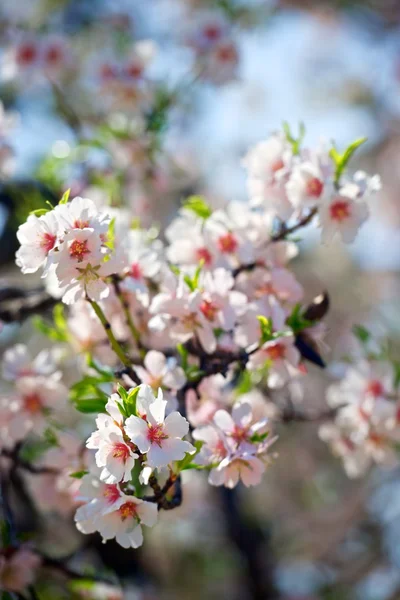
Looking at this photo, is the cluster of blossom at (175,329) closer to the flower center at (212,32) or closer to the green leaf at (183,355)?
the green leaf at (183,355)

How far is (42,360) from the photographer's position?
6.14 feet

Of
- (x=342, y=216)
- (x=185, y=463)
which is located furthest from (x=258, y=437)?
(x=342, y=216)

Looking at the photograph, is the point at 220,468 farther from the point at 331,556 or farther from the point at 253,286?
the point at 331,556

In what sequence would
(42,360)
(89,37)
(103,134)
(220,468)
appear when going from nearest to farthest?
(220,468) → (42,360) → (103,134) → (89,37)

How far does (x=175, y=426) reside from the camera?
117cm

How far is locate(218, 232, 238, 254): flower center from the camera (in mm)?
1733

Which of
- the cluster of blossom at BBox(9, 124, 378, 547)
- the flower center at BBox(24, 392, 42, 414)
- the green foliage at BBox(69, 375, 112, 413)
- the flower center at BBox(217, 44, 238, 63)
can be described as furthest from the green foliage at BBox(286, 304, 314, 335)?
the flower center at BBox(217, 44, 238, 63)

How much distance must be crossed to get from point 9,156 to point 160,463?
1351mm

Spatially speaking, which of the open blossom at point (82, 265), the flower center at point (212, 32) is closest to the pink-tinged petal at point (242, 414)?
the open blossom at point (82, 265)

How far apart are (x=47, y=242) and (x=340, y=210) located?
0.72 metres

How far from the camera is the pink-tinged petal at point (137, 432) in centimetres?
112

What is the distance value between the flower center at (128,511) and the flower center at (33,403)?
2.12 feet

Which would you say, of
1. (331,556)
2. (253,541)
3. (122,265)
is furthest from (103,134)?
(331,556)

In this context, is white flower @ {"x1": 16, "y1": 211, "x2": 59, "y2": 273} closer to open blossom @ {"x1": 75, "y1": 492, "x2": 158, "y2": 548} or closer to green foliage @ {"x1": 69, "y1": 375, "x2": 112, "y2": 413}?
green foliage @ {"x1": 69, "y1": 375, "x2": 112, "y2": 413}
